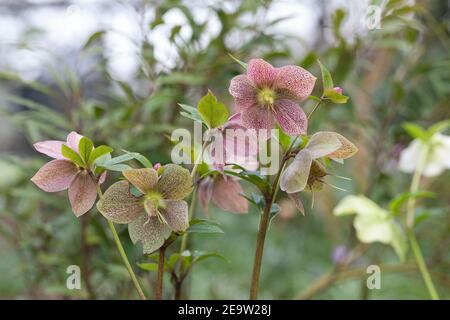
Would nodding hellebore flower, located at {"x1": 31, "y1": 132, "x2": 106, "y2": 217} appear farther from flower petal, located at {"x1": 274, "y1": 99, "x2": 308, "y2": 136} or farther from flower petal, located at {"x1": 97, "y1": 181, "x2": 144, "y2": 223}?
flower petal, located at {"x1": 274, "y1": 99, "x2": 308, "y2": 136}

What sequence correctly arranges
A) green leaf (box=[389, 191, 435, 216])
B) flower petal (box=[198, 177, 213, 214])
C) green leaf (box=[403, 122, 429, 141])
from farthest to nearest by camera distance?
green leaf (box=[403, 122, 429, 141])
green leaf (box=[389, 191, 435, 216])
flower petal (box=[198, 177, 213, 214])

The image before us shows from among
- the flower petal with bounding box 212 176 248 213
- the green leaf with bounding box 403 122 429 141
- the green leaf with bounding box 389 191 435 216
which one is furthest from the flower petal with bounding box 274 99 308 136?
the green leaf with bounding box 403 122 429 141

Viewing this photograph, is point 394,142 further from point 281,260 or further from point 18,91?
point 18,91

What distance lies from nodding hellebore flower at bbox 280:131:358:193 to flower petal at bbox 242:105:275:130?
35 mm

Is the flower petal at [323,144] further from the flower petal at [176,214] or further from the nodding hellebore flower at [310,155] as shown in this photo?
the flower petal at [176,214]

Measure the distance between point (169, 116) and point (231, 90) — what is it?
0.60 meters

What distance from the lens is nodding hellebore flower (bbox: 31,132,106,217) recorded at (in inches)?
16.8

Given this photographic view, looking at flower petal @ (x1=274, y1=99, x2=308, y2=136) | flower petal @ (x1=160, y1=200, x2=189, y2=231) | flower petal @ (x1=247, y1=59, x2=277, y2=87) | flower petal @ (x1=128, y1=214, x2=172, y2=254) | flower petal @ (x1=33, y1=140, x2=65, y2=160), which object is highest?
flower petal @ (x1=247, y1=59, x2=277, y2=87)

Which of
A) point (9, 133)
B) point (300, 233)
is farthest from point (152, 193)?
point (9, 133)

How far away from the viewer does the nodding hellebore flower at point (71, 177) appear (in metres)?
0.43

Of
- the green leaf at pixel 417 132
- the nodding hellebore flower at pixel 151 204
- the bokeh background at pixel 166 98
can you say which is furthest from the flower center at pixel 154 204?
the green leaf at pixel 417 132

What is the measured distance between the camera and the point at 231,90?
0.42 m

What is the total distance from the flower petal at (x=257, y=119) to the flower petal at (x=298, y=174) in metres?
0.04
